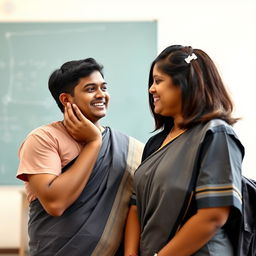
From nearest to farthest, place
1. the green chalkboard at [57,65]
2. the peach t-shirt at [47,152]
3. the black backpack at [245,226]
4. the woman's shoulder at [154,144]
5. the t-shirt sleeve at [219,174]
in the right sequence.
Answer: the t-shirt sleeve at [219,174], the black backpack at [245,226], the peach t-shirt at [47,152], the woman's shoulder at [154,144], the green chalkboard at [57,65]

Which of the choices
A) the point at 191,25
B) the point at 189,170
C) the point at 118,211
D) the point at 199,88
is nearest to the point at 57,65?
the point at 191,25

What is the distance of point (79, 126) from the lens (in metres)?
1.50

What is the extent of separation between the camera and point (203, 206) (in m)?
1.20

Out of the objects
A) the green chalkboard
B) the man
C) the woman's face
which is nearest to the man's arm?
the man

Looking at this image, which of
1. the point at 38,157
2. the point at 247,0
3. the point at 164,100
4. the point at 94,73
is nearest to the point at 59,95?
the point at 94,73

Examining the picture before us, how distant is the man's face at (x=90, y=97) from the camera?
1570 millimetres

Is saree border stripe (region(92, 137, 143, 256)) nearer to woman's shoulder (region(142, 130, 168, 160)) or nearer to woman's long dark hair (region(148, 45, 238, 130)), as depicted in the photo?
woman's shoulder (region(142, 130, 168, 160))

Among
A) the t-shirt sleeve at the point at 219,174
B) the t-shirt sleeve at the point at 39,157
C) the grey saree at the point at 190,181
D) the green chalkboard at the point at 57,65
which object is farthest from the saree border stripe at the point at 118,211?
the green chalkboard at the point at 57,65

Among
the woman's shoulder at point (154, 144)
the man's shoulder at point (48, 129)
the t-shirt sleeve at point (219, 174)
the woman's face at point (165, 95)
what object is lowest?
the t-shirt sleeve at point (219, 174)

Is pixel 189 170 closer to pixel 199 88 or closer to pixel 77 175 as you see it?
pixel 199 88

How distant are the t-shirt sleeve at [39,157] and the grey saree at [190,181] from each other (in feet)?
1.00

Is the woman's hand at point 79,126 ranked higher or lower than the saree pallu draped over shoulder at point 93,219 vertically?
higher

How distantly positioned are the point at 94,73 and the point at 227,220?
2.38ft

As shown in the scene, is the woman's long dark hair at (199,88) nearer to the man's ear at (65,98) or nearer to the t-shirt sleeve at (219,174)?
the t-shirt sleeve at (219,174)
